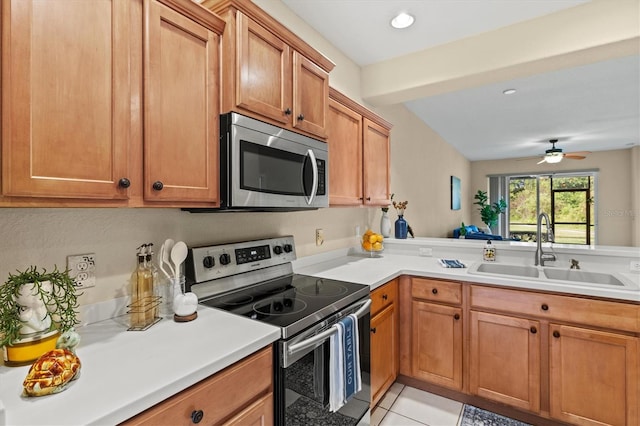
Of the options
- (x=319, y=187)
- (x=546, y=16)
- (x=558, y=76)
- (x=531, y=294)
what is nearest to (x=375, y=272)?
(x=319, y=187)

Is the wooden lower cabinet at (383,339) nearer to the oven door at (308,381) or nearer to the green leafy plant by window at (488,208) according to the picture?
the oven door at (308,381)

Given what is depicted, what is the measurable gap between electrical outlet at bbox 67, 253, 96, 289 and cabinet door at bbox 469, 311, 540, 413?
2072mm

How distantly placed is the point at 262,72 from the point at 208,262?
36.7 inches

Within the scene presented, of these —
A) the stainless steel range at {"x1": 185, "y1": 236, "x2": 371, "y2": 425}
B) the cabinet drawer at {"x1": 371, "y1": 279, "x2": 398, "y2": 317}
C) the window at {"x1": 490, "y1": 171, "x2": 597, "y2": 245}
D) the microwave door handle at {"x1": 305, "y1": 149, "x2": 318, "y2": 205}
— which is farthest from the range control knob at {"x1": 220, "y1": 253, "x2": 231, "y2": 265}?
the window at {"x1": 490, "y1": 171, "x2": 597, "y2": 245}

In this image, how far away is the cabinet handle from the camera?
84cm

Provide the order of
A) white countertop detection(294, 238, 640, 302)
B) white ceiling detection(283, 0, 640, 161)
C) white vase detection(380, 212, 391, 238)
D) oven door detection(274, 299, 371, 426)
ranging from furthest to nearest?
white vase detection(380, 212, 391, 238), white ceiling detection(283, 0, 640, 161), white countertop detection(294, 238, 640, 302), oven door detection(274, 299, 371, 426)

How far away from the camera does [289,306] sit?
1.36 m

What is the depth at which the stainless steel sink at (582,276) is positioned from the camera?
200 cm

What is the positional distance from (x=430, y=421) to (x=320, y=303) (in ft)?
3.99

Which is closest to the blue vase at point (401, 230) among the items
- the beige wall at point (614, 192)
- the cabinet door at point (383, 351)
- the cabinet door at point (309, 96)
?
the cabinet door at point (383, 351)

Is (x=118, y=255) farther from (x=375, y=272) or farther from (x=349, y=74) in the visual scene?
(x=349, y=74)

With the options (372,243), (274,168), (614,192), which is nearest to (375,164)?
(372,243)

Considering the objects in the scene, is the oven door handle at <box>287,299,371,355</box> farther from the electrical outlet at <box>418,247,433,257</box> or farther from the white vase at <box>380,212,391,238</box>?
the white vase at <box>380,212,391,238</box>

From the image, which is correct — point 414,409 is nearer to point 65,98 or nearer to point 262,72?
point 262,72
